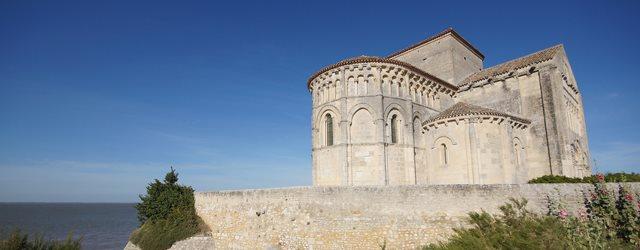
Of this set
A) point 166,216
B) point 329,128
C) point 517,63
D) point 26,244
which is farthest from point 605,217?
point 166,216

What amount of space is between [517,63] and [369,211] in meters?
15.4

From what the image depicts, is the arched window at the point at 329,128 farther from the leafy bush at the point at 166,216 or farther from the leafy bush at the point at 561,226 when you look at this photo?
the leafy bush at the point at 561,226

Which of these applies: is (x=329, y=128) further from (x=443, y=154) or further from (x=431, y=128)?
(x=443, y=154)

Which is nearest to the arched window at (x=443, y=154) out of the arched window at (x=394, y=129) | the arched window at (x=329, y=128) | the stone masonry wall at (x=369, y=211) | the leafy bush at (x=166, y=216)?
the arched window at (x=394, y=129)

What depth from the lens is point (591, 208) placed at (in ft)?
29.4

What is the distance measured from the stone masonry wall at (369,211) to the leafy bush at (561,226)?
42 centimetres

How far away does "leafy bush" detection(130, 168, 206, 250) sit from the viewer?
1878 cm

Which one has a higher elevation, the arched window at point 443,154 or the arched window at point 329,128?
the arched window at point 329,128

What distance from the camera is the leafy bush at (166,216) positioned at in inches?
739

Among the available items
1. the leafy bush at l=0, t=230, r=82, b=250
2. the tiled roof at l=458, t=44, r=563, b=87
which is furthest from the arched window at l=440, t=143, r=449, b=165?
the leafy bush at l=0, t=230, r=82, b=250

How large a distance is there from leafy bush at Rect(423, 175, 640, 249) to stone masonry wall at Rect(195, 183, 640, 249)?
423 millimetres

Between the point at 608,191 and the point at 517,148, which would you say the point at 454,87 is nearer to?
the point at 517,148

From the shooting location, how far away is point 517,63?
21531 mm

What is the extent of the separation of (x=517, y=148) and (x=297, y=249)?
1297 cm
